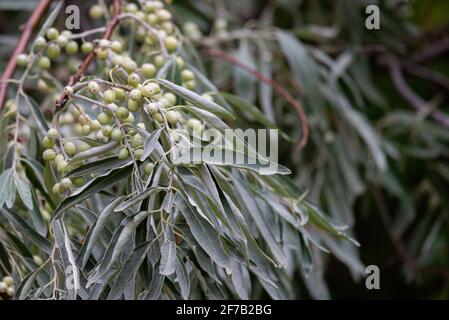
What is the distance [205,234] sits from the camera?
0.86m

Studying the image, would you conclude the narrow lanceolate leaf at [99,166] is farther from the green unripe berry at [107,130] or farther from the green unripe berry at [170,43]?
the green unripe berry at [170,43]

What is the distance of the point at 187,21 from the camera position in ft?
5.77

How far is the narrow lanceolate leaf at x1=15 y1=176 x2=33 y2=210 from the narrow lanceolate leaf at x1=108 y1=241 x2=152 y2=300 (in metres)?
0.19

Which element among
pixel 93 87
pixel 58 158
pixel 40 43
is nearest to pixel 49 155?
pixel 58 158

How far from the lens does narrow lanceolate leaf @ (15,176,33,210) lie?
0.98m

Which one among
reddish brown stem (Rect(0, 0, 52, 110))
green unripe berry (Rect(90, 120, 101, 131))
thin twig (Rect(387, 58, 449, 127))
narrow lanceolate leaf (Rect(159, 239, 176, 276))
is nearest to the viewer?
narrow lanceolate leaf (Rect(159, 239, 176, 276))

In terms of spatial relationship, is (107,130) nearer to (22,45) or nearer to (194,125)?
(194,125)

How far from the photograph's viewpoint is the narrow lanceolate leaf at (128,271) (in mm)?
864

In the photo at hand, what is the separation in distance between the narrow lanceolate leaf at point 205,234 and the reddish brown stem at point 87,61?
0.21 meters

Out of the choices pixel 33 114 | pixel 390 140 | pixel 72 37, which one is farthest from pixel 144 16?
pixel 390 140

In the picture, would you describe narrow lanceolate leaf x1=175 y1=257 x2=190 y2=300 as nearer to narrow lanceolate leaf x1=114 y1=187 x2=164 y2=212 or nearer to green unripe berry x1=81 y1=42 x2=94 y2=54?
narrow lanceolate leaf x1=114 y1=187 x2=164 y2=212

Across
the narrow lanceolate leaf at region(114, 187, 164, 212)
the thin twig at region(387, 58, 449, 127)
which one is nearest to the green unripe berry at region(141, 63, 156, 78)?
the narrow lanceolate leaf at region(114, 187, 164, 212)

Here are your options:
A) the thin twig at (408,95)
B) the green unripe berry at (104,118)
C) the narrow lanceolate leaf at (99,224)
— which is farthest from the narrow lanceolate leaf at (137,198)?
the thin twig at (408,95)

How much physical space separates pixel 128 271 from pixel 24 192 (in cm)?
22
